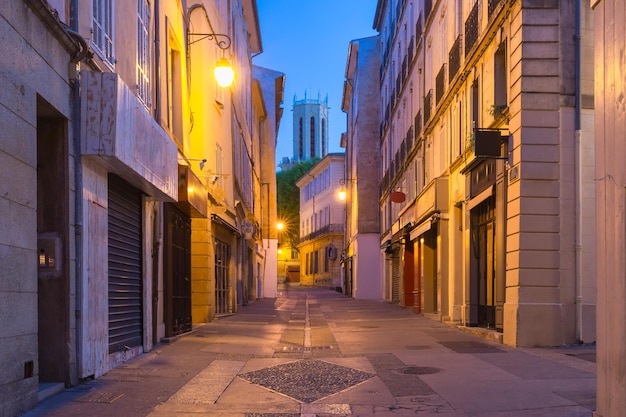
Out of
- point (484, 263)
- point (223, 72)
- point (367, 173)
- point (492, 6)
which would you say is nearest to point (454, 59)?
point (492, 6)

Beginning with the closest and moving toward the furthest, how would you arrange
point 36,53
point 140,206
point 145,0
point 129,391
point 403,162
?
point 36,53 → point 129,391 → point 140,206 → point 145,0 → point 403,162

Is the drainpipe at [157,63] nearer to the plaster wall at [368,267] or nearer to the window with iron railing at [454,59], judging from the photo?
the window with iron railing at [454,59]

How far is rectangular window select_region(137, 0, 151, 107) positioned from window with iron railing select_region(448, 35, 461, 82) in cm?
809

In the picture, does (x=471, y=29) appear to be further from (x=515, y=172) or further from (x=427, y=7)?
(x=427, y=7)

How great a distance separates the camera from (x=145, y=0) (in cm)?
1252

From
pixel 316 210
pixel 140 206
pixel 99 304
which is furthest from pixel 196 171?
pixel 316 210

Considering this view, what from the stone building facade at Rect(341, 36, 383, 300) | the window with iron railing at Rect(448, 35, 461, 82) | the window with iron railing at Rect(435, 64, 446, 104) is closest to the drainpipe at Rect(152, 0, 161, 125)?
the window with iron railing at Rect(448, 35, 461, 82)

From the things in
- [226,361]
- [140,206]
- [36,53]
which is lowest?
Result: [226,361]

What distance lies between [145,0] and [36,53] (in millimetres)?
6062

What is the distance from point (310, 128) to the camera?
151m

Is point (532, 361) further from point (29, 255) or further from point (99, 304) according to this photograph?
point (29, 255)

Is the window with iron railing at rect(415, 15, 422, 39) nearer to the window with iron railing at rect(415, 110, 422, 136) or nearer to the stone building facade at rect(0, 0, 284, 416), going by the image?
the window with iron railing at rect(415, 110, 422, 136)

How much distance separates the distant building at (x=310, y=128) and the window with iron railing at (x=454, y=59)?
127 m

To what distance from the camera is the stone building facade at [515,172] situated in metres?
12.1
